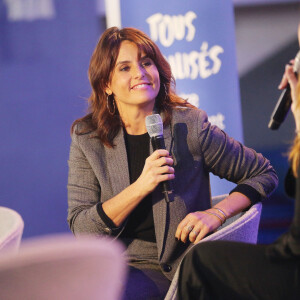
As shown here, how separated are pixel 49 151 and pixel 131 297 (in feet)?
8.66

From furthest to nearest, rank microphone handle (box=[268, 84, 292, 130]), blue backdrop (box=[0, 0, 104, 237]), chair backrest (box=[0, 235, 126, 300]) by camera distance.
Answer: blue backdrop (box=[0, 0, 104, 237])
microphone handle (box=[268, 84, 292, 130])
chair backrest (box=[0, 235, 126, 300])

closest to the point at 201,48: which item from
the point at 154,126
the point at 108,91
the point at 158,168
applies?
the point at 108,91

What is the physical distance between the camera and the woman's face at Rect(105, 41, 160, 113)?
2.06m

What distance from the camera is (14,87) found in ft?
13.3

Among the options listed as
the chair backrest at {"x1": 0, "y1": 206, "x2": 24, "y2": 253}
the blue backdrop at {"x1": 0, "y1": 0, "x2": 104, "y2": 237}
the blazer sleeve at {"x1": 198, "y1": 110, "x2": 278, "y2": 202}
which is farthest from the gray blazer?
the blue backdrop at {"x1": 0, "y1": 0, "x2": 104, "y2": 237}

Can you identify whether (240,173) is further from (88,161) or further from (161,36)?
(161,36)

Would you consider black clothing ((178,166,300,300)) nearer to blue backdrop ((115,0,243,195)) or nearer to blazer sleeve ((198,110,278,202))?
blazer sleeve ((198,110,278,202))

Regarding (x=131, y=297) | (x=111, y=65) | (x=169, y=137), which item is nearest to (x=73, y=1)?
(x=111, y=65)

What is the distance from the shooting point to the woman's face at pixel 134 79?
2.06m

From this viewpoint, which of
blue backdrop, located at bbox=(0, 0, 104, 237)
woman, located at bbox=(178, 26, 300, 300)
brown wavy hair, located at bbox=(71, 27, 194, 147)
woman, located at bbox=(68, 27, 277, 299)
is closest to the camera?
woman, located at bbox=(178, 26, 300, 300)

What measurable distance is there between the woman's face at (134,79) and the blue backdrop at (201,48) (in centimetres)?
126

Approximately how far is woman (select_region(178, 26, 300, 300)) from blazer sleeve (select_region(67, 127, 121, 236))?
0.54 metres

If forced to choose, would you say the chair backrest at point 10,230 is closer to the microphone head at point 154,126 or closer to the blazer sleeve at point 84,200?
the blazer sleeve at point 84,200

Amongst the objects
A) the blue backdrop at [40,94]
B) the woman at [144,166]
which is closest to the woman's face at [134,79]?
the woman at [144,166]
